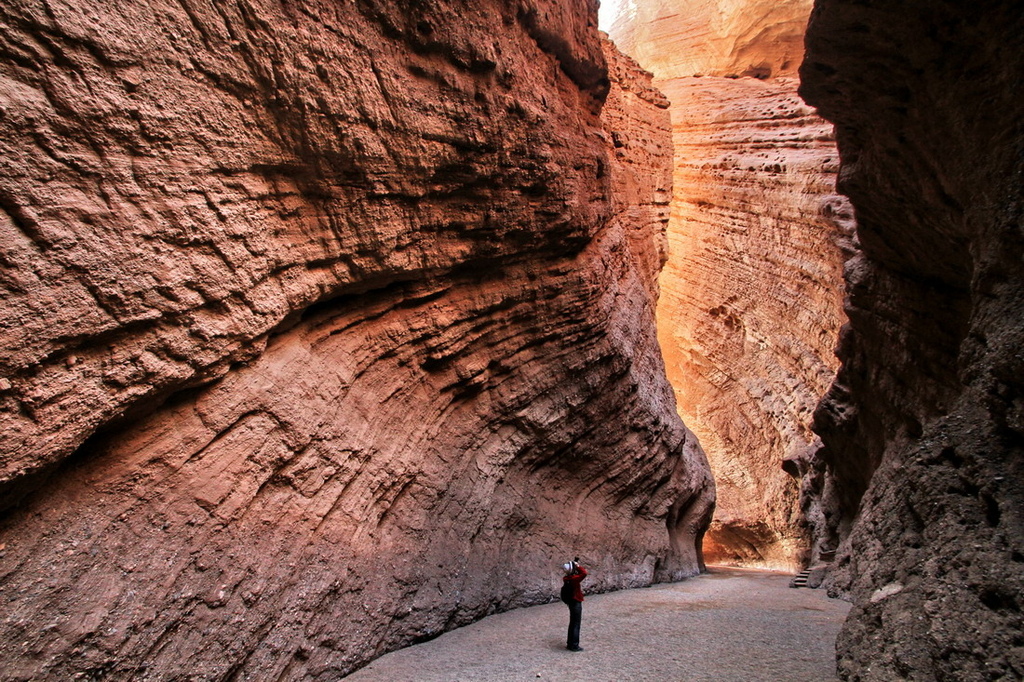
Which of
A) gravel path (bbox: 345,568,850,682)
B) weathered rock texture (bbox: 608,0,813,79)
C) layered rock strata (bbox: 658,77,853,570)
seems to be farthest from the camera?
weathered rock texture (bbox: 608,0,813,79)

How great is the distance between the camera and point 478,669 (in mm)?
5152

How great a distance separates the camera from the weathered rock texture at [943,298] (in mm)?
3350

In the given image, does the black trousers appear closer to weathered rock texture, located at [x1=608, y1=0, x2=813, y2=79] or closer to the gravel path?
the gravel path

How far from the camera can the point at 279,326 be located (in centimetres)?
518

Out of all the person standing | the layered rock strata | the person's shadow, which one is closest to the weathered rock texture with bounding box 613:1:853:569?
the layered rock strata

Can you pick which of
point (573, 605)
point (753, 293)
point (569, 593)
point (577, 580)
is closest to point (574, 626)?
point (573, 605)

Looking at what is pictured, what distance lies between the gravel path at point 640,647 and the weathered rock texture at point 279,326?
18.2 inches

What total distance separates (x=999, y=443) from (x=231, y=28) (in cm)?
588

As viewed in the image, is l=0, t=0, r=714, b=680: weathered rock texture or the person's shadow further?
the person's shadow

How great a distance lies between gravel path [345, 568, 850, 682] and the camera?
16.4 feet

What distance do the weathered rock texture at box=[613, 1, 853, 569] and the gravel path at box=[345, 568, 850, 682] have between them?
968cm

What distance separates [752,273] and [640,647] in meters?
16.5

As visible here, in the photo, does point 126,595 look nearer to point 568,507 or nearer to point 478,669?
point 478,669

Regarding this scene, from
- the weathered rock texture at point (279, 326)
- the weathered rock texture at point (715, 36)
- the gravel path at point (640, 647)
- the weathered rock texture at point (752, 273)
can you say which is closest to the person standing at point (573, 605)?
the gravel path at point (640, 647)
